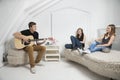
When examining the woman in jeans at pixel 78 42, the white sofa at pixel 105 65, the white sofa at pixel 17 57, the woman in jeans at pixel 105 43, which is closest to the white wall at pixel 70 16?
the woman in jeans at pixel 78 42

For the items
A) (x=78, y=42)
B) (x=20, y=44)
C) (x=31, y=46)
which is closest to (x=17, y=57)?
(x=20, y=44)

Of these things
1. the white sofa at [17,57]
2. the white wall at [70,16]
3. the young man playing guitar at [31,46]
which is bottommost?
the white sofa at [17,57]

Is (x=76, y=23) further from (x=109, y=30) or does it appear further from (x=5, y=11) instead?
(x=5, y=11)

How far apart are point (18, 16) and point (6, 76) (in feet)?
4.72

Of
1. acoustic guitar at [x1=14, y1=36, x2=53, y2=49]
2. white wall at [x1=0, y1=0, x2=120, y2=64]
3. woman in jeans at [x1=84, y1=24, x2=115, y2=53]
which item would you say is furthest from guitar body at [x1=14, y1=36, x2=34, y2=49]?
woman in jeans at [x1=84, y1=24, x2=115, y2=53]

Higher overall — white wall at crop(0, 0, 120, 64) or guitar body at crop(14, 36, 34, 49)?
white wall at crop(0, 0, 120, 64)

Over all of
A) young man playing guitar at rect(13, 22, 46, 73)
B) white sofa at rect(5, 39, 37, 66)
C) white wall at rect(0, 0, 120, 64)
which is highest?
white wall at rect(0, 0, 120, 64)

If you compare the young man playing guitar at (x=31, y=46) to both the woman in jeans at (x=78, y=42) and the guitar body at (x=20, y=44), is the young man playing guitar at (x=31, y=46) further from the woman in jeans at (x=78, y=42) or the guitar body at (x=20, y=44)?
the woman in jeans at (x=78, y=42)

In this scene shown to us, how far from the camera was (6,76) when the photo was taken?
346 centimetres

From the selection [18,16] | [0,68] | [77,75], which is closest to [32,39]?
[18,16]

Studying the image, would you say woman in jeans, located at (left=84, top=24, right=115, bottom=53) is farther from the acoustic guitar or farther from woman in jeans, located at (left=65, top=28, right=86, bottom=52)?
the acoustic guitar

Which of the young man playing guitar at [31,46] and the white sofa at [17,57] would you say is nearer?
the young man playing guitar at [31,46]

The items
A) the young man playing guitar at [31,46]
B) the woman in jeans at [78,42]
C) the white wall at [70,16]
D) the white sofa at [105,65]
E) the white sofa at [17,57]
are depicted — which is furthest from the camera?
the white wall at [70,16]

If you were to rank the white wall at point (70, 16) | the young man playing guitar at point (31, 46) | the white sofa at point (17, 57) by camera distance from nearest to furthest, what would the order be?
the young man playing guitar at point (31, 46), the white sofa at point (17, 57), the white wall at point (70, 16)
